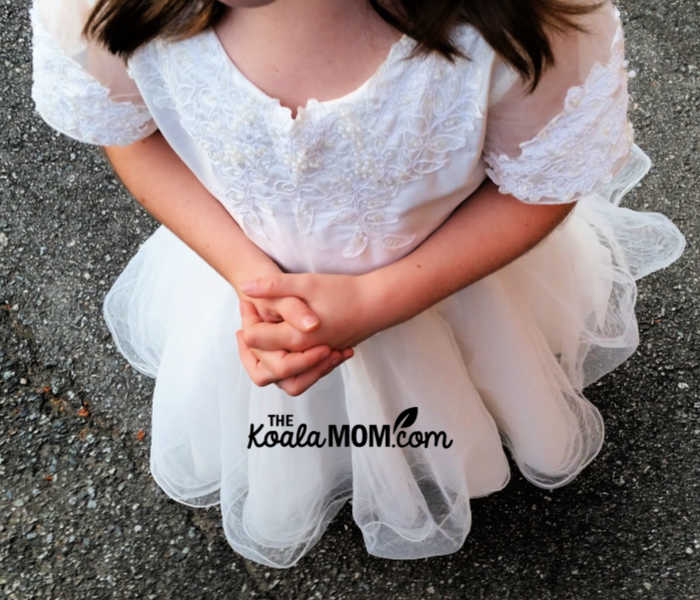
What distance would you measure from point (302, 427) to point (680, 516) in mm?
612

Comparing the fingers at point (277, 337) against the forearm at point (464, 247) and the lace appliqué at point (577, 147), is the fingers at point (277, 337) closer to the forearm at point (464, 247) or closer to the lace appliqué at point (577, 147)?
the forearm at point (464, 247)

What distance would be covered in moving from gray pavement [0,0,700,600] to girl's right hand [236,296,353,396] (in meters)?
0.52

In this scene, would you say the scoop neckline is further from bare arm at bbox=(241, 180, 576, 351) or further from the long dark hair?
bare arm at bbox=(241, 180, 576, 351)

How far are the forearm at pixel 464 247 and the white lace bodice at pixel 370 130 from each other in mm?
18

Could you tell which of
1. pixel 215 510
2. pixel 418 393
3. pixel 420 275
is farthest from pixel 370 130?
pixel 215 510

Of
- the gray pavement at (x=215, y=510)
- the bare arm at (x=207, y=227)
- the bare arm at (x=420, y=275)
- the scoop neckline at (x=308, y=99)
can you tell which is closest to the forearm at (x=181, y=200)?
the bare arm at (x=207, y=227)

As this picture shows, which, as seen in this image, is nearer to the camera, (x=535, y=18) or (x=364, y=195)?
(x=535, y=18)

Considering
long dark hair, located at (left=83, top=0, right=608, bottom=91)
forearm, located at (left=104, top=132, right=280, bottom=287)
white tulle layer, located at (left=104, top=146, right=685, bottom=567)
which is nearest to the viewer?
long dark hair, located at (left=83, top=0, right=608, bottom=91)

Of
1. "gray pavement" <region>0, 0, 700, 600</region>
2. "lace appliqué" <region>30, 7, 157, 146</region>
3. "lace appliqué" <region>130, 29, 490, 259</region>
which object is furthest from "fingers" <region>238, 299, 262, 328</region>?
"gray pavement" <region>0, 0, 700, 600</region>

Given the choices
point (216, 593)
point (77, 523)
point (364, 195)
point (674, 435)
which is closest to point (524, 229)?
point (364, 195)

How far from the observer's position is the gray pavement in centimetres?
134

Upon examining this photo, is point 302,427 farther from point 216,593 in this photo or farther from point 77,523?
point 77,523

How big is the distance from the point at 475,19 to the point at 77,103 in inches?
16.7

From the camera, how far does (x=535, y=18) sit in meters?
0.72
